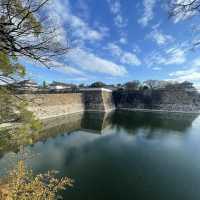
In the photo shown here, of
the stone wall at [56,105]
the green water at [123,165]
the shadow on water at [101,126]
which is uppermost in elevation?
the stone wall at [56,105]

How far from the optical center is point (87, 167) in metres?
6.50

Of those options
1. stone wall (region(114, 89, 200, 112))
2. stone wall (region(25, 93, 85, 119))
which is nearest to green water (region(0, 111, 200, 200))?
stone wall (region(25, 93, 85, 119))

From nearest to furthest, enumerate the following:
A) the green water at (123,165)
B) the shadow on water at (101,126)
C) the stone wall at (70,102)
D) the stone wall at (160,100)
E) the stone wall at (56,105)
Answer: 1. the green water at (123,165)
2. the shadow on water at (101,126)
3. the stone wall at (56,105)
4. the stone wall at (70,102)
5. the stone wall at (160,100)

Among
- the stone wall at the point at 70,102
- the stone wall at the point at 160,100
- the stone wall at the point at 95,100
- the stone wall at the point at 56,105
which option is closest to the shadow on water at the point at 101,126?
the stone wall at the point at 56,105

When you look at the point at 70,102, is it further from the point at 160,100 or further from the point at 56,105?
the point at 160,100

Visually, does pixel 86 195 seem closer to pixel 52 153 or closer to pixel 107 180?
pixel 107 180

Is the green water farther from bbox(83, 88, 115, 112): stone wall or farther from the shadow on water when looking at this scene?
bbox(83, 88, 115, 112): stone wall

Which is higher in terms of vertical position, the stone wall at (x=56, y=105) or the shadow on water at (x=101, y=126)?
the stone wall at (x=56, y=105)

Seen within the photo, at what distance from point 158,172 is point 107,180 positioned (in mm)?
2024

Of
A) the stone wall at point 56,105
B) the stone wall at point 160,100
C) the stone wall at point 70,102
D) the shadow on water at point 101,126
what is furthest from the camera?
the stone wall at point 160,100

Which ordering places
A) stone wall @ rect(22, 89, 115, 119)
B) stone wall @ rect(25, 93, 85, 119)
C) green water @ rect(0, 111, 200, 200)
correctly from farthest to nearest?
stone wall @ rect(22, 89, 115, 119) → stone wall @ rect(25, 93, 85, 119) → green water @ rect(0, 111, 200, 200)

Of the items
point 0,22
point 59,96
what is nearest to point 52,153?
point 0,22

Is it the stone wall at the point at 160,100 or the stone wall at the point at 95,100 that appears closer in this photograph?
the stone wall at the point at 95,100

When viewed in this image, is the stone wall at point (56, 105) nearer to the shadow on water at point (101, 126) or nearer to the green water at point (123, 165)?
the shadow on water at point (101, 126)
